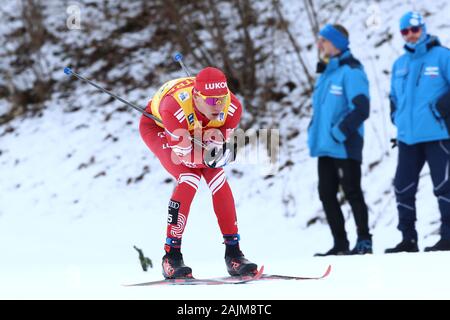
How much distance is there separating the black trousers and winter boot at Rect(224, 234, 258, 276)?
186 centimetres

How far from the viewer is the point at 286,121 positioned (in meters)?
11.4

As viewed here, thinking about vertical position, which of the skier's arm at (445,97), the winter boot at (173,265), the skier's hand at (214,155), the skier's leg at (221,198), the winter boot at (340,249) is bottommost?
the winter boot at (340,249)

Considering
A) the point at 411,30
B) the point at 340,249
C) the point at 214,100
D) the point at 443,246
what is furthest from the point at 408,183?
the point at 214,100

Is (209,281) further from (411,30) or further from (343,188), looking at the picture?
(411,30)

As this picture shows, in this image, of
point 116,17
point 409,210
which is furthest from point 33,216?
point 409,210

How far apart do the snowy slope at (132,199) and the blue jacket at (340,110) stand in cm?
101

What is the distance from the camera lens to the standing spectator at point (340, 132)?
6715mm

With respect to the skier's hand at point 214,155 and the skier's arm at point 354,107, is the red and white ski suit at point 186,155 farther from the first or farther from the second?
the skier's arm at point 354,107

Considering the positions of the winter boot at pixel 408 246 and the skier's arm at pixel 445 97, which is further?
the winter boot at pixel 408 246

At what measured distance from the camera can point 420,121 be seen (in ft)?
21.0

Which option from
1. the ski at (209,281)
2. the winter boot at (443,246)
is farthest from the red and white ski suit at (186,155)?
the winter boot at (443,246)

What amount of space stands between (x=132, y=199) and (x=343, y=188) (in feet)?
15.9

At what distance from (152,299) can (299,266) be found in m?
2.12

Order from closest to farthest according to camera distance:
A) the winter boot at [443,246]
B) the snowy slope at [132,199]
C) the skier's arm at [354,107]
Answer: the winter boot at [443,246]
the skier's arm at [354,107]
the snowy slope at [132,199]
